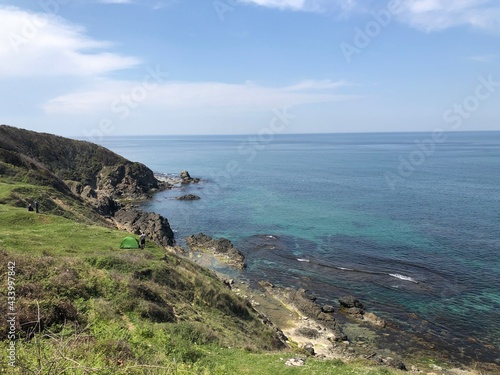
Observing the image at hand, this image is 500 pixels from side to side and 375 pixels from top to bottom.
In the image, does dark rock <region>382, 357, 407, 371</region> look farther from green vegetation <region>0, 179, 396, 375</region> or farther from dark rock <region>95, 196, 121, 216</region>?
dark rock <region>95, 196, 121, 216</region>

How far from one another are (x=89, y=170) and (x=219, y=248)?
71608 millimetres

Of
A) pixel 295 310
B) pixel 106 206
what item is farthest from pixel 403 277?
pixel 106 206

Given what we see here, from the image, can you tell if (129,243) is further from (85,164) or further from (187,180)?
(187,180)

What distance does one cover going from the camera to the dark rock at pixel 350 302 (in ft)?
129

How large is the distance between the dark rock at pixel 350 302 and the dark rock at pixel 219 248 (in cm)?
1693

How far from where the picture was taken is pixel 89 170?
110 m

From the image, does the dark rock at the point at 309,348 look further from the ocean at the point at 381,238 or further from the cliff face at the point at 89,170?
the cliff face at the point at 89,170

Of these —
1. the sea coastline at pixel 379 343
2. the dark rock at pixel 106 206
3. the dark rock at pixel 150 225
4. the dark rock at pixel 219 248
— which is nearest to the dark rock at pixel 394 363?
the sea coastline at pixel 379 343

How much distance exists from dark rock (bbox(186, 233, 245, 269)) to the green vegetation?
22.4 m

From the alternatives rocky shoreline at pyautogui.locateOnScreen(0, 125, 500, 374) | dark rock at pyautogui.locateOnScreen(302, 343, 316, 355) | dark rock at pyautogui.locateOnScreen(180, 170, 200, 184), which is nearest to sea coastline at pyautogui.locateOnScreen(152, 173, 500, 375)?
rocky shoreline at pyautogui.locateOnScreen(0, 125, 500, 374)

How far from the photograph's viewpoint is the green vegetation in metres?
10.8

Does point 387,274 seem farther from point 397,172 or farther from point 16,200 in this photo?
point 397,172

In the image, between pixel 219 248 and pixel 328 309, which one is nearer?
pixel 328 309

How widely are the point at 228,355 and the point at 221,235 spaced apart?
4973 centimetres
